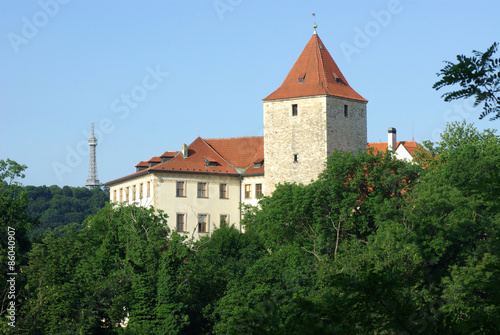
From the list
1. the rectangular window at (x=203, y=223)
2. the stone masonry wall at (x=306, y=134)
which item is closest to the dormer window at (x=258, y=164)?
the stone masonry wall at (x=306, y=134)

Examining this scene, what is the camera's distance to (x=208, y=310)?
46.2 m

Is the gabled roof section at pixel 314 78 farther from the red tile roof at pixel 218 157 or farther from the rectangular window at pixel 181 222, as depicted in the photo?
the rectangular window at pixel 181 222

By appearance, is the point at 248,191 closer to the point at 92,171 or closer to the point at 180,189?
the point at 180,189

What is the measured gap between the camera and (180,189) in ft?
212

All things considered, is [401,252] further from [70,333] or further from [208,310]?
[70,333]

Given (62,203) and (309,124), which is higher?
(62,203)

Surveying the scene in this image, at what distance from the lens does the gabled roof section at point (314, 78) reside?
6058cm

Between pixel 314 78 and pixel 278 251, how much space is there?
50.4 feet

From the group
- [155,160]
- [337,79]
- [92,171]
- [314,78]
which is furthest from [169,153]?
[92,171]

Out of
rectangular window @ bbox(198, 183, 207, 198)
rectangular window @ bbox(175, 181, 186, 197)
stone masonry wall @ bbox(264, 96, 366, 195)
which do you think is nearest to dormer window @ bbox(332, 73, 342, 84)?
stone masonry wall @ bbox(264, 96, 366, 195)

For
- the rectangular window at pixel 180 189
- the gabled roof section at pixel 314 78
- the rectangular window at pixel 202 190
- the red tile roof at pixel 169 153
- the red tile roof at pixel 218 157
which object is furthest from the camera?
the red tile roof at pixel 169 153

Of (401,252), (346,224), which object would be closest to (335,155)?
(346,224)

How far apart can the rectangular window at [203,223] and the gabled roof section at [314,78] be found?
9.96 metres

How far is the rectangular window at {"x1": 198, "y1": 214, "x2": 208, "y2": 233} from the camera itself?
6419cm
